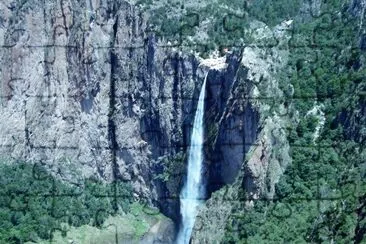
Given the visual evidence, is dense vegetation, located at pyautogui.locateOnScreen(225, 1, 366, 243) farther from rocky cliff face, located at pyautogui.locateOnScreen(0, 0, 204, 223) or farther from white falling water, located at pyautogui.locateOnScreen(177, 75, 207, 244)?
rocky cliff face, located at pyautogui.locateOnScreen(0, 0, 204, 223)

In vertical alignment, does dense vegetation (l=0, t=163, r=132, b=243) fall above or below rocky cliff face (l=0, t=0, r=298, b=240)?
below

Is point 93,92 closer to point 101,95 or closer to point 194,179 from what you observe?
point 101,95

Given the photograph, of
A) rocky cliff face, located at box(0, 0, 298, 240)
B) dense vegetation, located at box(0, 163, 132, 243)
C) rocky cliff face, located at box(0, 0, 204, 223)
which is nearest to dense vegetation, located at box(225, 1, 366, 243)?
rocky cliff face, located at box(0, 0, 298, 240)

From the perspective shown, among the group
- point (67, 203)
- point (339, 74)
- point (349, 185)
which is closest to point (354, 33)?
point (339, 74)

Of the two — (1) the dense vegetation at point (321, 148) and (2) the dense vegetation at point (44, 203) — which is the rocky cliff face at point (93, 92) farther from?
(1) the dense vegetation at point (321, 148)

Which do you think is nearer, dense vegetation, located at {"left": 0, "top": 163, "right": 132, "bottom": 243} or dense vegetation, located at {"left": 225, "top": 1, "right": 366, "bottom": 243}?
dense vegetation, located at {"left": 225, "top": 1, "right": 366, "bottom": 243}

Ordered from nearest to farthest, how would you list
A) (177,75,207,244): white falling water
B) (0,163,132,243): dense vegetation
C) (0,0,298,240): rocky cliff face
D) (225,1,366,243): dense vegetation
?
(225,1,366,243): dense vegetation
(0,163,132,243): dense vegetation
(177,75,207,244): white falling water
(0,0,298,240): rocky cliff face

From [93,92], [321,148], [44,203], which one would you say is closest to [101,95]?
[93,92]
